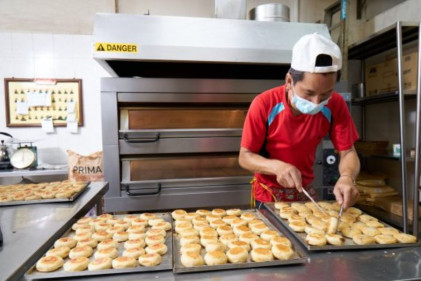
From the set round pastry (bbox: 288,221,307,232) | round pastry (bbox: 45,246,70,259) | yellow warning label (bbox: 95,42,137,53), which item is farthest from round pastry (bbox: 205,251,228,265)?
yellow warning label (bbox: 95,42,137,53)

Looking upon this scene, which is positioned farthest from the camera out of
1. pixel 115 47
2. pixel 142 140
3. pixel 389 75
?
pixel 389 75

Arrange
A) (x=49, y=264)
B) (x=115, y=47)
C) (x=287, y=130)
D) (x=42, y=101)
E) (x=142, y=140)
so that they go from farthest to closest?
(x=42, y=101), (x=142, y=140), (x=115, y=47), (x=287, y=130), (x=49, y=264)

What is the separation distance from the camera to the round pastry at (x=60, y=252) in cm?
87

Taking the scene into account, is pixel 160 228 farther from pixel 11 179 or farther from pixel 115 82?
pixel 11 179

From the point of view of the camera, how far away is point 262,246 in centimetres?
90

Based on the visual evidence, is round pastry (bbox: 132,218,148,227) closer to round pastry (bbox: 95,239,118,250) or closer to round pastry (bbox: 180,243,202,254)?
round pastry (bbox: 95,239,118,250)

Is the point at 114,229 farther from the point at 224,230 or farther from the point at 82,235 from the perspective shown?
the point at 224,230

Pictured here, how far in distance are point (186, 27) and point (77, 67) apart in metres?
1.65

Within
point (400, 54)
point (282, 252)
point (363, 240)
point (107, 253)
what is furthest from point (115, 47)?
point (400, 54)

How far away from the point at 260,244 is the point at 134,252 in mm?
412

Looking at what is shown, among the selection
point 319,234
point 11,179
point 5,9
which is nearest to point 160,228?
point 319,234

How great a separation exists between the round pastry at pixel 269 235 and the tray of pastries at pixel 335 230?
7 centimetres

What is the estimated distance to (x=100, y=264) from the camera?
804mm

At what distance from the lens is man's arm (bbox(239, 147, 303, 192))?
4.02 ft
